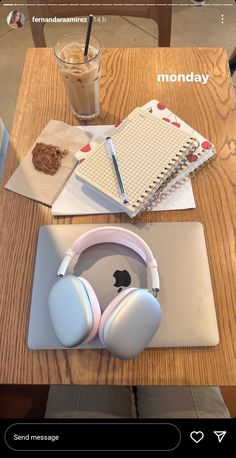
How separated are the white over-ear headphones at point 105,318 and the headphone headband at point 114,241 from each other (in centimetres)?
4

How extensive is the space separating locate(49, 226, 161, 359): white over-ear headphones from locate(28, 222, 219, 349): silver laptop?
51 millimetres

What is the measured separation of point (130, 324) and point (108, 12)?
93 cm

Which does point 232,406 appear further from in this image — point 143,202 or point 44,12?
point 44,12

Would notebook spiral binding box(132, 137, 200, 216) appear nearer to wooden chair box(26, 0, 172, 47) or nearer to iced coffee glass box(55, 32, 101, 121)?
iced coffee glass box(55, 32, 101, 121)

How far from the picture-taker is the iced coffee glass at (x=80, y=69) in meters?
0.74

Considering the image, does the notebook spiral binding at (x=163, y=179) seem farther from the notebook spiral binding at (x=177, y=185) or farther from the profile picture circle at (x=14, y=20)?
the profile picture circle at (x=14, y=20)

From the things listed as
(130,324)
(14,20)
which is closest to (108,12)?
(14,20)

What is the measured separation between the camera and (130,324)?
513mm

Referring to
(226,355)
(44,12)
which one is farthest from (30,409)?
(44,12)

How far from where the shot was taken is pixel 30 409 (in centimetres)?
Answer: 78

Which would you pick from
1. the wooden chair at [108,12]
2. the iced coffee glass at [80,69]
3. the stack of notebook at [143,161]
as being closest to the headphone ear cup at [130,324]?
the stack of notebook at [143,161]
